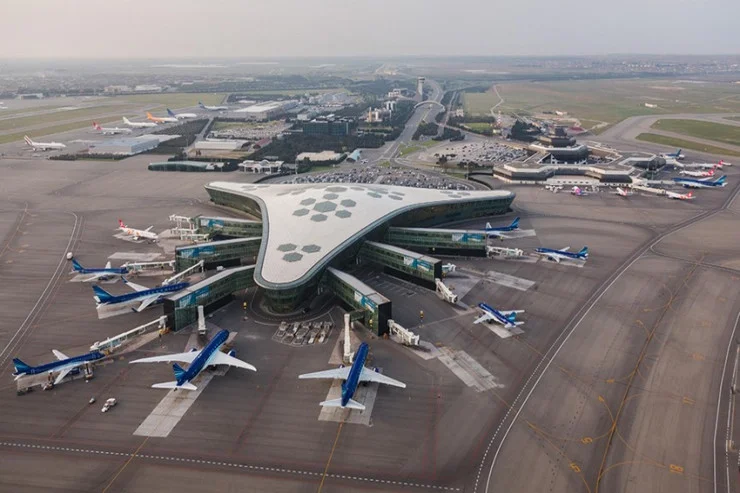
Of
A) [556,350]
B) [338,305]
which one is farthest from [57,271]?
[556,350]

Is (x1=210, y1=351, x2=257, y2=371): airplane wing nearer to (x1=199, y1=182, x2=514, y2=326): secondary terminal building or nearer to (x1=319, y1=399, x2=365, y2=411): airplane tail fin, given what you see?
(x1=319, y1=399, x2=365, y2=411): airplane tail fin

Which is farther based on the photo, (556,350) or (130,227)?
(130,227)

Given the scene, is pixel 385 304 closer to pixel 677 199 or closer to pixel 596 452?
pixel 596 452

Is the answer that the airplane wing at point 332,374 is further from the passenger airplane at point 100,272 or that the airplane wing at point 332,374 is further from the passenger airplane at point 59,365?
the passenger airplane at point 100,272

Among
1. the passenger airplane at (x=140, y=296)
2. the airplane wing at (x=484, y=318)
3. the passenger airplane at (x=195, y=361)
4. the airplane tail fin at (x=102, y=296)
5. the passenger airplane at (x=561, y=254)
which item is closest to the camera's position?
the passenger airplane at (x=195, y=361)

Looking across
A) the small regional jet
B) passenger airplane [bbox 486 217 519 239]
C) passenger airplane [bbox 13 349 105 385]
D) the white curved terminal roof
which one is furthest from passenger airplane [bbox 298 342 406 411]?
the small regional jet

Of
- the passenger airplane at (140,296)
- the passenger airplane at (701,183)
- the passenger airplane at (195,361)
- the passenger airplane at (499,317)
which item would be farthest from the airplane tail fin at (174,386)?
the passenger airplane at (701,183)
